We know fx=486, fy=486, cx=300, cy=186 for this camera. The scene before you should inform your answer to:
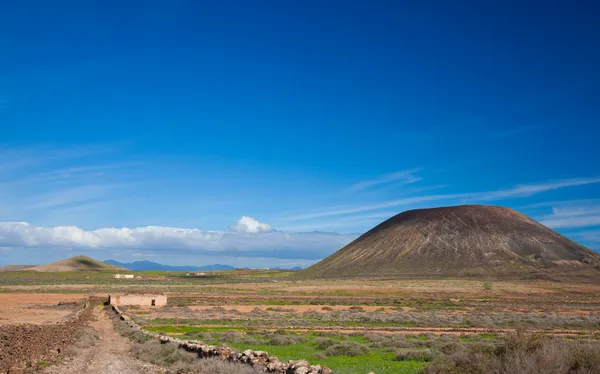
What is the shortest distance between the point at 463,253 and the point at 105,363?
166905mm

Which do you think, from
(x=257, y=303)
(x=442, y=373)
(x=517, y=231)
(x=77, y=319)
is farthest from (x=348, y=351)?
(x=517, y=231)

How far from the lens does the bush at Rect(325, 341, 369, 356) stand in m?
22.0

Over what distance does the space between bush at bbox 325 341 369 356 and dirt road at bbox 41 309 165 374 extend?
25.3 feet

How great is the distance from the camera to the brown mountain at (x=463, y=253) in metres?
159

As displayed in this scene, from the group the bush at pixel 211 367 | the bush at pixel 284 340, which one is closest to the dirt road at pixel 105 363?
the bush at pixel 211 367

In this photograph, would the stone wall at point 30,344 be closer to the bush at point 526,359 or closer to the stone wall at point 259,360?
the stone wall at point 259,360

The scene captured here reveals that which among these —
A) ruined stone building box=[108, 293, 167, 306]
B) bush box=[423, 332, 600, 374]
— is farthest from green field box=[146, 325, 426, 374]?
ruined stone building box=[108, 293, 167, 306]

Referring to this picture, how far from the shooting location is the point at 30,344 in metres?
20.9

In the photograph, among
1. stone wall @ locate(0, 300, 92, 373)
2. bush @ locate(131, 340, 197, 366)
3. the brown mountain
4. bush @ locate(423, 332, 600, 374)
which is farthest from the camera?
the brown mountain

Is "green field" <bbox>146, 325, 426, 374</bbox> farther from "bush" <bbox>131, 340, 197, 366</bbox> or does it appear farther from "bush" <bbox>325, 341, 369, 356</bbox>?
"bush" <bbox>131, 340, 197, 366</bbox>

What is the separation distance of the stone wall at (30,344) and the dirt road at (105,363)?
1.04m

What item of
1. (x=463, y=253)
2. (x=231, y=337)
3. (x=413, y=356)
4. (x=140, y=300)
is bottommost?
(x=140, y=300)

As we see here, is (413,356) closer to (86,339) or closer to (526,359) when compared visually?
(526,359)

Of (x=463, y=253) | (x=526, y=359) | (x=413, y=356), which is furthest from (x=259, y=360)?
(x=463, y=253)
